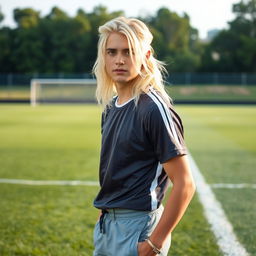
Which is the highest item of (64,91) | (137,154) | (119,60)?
(119,60)

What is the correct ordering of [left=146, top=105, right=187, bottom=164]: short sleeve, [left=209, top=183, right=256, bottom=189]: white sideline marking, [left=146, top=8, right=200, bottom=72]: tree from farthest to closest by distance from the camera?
1. [left=146, top=8, right=200, bottom=72]: tree
2. [left=209, top=183, right=256, bottom=189]: white sideline marking
3. [left=146, top=105, right=187, bottom=164]: short sleeve

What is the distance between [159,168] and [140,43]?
2.02 feet

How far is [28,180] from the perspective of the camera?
715 cm

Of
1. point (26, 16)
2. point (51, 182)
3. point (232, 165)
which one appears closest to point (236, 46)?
point (26, 16)

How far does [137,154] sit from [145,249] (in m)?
0.45

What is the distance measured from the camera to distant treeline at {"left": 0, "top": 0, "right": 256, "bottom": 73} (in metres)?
63.2

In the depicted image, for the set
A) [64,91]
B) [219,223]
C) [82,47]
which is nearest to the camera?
[219,223]

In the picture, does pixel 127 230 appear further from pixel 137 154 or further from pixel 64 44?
pixel 64 44

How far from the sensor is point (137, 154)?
213cm

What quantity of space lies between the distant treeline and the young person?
5846cm

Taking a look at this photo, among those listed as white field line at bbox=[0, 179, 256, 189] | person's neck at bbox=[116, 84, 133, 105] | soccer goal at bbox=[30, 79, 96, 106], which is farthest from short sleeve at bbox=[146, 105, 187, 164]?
soccer goal at bbox=[30, 79, 96, 106]

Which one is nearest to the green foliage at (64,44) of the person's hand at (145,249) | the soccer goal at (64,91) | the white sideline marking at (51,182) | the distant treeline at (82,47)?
the distant treeline at (82,47)

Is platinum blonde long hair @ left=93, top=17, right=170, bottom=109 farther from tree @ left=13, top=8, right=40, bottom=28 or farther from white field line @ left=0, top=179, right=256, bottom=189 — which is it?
tree @ left=13, top=8, right=40, bottom=28

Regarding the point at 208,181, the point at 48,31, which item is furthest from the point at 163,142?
the point at 48,31
